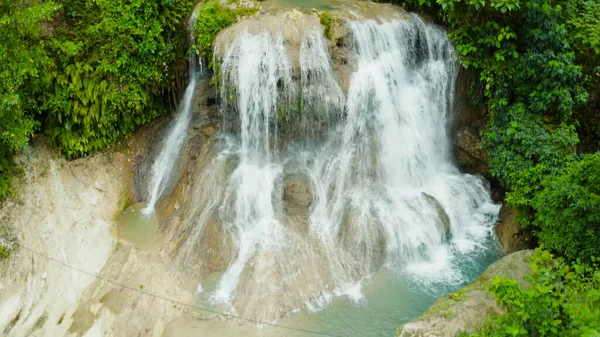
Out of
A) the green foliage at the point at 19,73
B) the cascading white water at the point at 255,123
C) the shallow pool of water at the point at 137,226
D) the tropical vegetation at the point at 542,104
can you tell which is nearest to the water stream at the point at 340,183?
the cascading white water at the point at 255,123

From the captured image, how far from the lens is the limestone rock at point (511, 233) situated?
29.0 feet

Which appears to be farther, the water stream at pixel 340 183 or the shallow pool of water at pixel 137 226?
the shallow pool of water at pixel 137 226

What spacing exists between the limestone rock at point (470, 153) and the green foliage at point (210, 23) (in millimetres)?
5759

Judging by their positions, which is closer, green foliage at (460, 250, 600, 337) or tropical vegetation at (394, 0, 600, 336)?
green foliage at (460, 250, 600, 337)

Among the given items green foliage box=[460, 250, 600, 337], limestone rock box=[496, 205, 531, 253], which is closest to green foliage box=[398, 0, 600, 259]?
limestone rock box=[496, 205, 531, 253]

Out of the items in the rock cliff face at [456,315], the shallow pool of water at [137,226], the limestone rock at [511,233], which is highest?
the rock cliff face at [456,315]

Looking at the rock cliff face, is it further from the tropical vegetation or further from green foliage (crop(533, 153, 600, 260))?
green foliage (crop(533, 153, 600, 260))

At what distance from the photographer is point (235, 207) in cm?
909

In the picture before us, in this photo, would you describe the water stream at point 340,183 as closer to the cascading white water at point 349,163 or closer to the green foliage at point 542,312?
the cascading white water at point 349,163

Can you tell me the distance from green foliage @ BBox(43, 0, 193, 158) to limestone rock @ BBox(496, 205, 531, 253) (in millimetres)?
8203

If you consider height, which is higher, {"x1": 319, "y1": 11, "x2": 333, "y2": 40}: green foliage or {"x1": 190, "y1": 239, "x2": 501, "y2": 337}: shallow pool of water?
{"x1": 319, "y1": 11, "x2": 333, "y2": 40}: green foliage

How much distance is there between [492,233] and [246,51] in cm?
653

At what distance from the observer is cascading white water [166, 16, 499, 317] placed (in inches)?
340

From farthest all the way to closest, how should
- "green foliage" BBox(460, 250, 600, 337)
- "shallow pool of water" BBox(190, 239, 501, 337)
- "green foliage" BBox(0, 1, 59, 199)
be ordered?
"green foliage" BBox(0, 1, 59, 199) → "shallow pool of water" BBox(190, 239, 501, 337) → "green foliage" BBox(460, 250, 600, 337)
